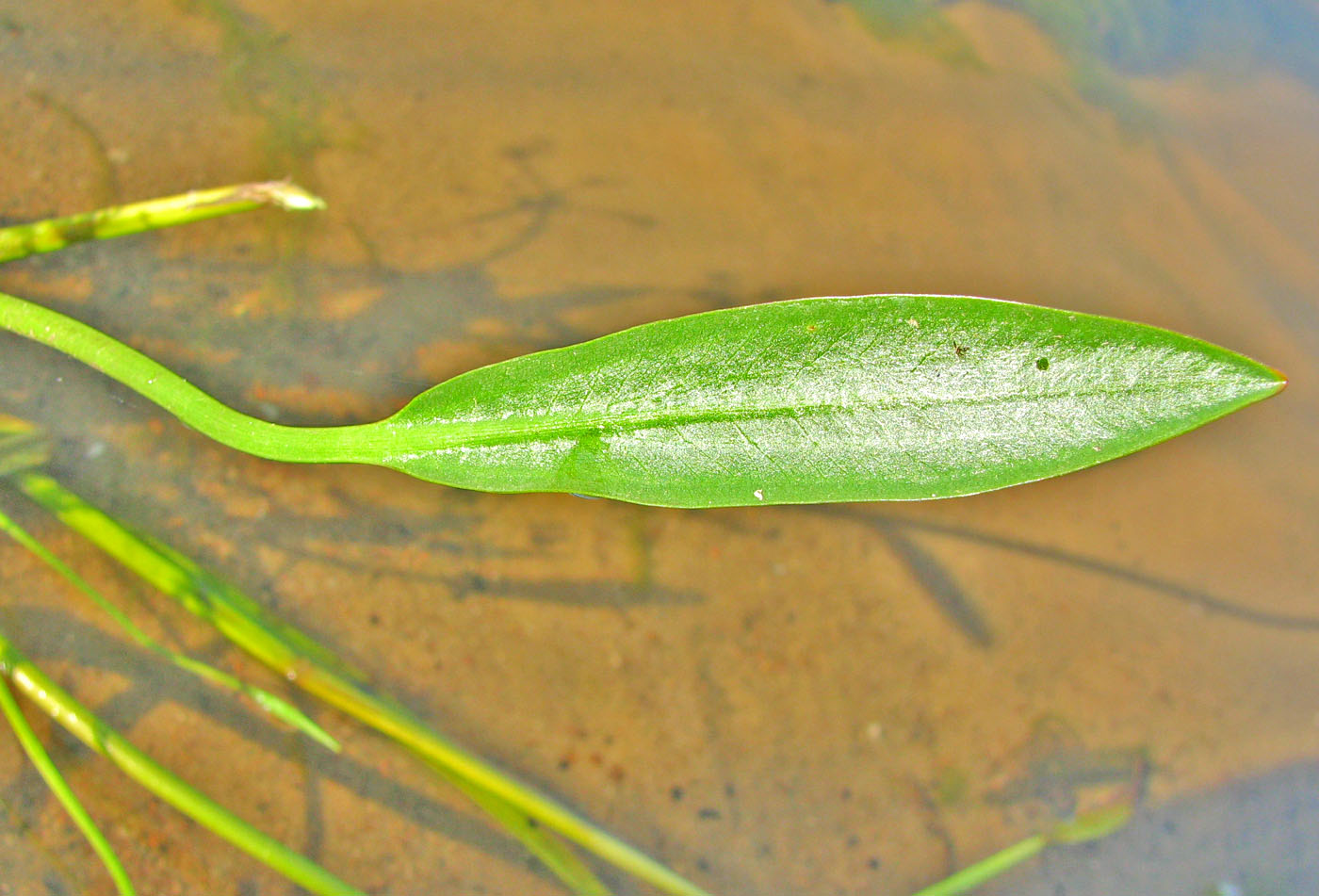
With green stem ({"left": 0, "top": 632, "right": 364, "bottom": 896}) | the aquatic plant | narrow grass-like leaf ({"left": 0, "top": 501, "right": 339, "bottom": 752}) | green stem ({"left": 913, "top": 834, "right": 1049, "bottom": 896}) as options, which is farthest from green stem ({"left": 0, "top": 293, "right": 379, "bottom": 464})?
green stem ({"left": 913, "top": 834, "right": 1049, "bottom": 896})

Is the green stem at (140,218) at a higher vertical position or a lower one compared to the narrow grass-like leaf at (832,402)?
lower

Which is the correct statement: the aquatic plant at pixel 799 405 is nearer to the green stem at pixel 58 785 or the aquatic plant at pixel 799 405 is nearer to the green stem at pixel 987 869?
the green stem at pixel 58 785

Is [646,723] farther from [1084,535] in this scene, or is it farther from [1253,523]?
[1253,523]

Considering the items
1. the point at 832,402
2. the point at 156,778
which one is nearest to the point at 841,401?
the point at 832,402

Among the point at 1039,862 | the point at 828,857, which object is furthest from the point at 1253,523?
the point at 828,857

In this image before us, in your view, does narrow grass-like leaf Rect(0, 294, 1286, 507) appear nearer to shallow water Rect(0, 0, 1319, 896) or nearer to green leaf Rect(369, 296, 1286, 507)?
green leaf Rect(369, 296, 1286, 507)

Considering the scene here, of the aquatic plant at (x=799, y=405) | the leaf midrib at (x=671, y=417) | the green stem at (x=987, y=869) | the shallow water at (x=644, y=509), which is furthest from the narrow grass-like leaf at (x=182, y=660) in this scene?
the green stem at (x=987, y=869)

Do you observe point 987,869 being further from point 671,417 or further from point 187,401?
point 187,401
